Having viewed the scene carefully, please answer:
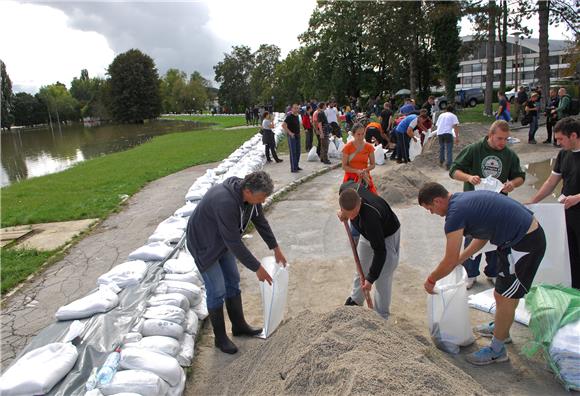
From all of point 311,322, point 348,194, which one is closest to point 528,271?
point 348,194

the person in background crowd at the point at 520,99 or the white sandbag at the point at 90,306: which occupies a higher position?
the person in background crowd at the point at 520,99

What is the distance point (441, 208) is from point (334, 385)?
1.46 metres

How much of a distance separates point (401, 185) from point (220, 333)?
575 cm

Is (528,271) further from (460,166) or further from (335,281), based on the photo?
(335,281)

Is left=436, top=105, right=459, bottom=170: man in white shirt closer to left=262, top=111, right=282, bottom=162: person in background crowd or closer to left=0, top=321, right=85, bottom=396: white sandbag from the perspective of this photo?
left=262, top=111, right=282, bottom=162: person in background crowd

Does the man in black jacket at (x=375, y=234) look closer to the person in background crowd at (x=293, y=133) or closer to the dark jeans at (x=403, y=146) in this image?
the person in background crowd at (x=293, y=133)

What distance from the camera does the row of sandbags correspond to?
9.17ft

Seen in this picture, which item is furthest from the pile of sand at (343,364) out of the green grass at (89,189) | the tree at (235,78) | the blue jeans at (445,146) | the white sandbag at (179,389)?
the tree at (235,78)

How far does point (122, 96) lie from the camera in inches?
2766

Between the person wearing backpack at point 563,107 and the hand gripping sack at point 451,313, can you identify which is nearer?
the hand gripping sack at point 451,313

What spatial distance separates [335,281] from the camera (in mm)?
5133

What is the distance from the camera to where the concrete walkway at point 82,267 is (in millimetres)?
4570

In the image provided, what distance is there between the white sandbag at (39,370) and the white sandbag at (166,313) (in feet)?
2.65

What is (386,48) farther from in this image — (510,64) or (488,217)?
(510,64)
